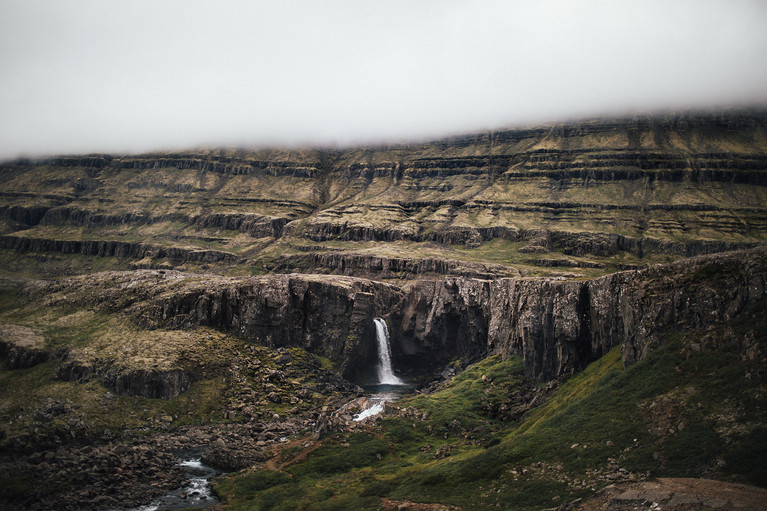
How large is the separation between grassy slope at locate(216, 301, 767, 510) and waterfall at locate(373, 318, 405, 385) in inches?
2270

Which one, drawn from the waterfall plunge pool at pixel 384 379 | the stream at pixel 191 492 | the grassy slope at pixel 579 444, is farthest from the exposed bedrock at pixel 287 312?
the grassy slope at pixel 579 444

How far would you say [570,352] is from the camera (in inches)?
3430

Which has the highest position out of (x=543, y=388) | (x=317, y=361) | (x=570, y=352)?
(x=570, y=352)

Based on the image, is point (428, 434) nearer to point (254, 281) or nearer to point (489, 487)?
point (489, 487)

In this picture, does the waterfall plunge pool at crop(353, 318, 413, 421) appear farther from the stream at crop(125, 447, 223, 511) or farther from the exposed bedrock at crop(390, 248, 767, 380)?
the stream at crop(125, 447, 223, 511)

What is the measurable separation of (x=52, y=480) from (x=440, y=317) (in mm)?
106278

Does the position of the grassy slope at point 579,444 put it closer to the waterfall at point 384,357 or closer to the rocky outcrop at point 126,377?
the rocky outcrop at point 126,377

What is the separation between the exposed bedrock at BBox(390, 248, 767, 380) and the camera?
58375mm

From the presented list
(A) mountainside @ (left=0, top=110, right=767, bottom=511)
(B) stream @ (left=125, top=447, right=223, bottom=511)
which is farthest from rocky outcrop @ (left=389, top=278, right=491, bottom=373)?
(B) stream @ (left=125, top=447, right=223, bottom=511)

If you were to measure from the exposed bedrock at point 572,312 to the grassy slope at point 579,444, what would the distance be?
3115 millimetres

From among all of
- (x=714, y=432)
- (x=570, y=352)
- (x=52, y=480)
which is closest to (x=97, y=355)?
(x=52, y=480)

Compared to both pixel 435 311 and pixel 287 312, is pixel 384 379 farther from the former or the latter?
pixel 287 312

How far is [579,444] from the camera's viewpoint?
5706 cm

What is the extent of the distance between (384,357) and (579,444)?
96.5m
